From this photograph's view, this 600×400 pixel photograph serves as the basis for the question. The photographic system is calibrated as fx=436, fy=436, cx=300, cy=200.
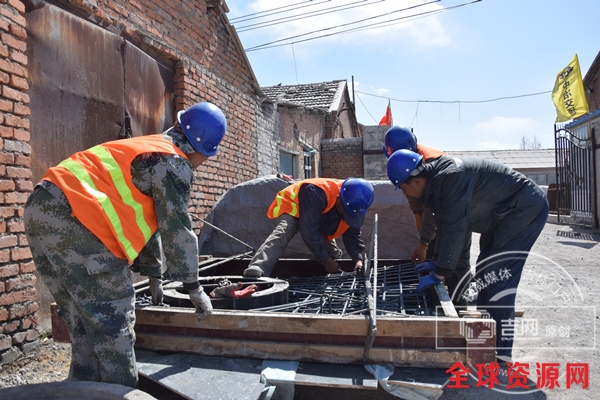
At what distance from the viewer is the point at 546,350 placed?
367 centimetres

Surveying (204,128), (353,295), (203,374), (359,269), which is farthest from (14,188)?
(359,269)

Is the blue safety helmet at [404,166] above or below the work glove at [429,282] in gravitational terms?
above

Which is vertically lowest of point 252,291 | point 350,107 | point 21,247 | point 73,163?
point 252,291

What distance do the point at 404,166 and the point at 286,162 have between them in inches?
299

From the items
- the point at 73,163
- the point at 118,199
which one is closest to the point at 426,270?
the point at 118,199

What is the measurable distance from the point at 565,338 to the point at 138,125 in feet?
16.0

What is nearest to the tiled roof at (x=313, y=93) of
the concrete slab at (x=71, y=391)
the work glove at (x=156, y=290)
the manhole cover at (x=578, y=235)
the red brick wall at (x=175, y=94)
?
the red brick wall at (x=175, y=94)

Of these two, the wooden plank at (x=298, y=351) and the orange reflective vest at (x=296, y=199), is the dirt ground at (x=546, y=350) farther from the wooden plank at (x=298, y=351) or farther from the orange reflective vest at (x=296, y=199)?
the orange reflective vest at (x=296, y=199)

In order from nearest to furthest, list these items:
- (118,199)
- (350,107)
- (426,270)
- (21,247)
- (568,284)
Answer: (118,199)
(21,247)
(426,270)
(568,284)
(350,107)

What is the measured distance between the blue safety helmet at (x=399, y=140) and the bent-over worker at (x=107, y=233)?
110 inches

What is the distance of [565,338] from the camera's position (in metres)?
Answer: 3.86

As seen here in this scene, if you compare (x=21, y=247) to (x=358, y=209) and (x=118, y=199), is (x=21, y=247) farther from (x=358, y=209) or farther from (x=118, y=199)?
(x=358, y=209)

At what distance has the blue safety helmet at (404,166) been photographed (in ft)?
10.9

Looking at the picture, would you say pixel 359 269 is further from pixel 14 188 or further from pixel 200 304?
pixel 14 188
